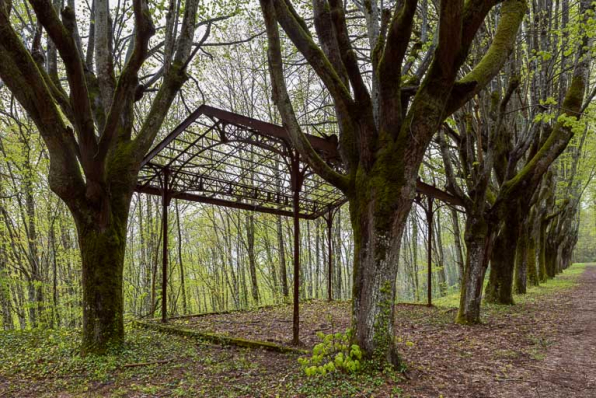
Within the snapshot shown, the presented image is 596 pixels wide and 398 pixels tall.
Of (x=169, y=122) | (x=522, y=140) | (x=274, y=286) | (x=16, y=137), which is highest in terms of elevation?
(x=169, y=122)

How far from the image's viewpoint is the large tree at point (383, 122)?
3.44 metres

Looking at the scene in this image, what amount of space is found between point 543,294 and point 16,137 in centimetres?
1593

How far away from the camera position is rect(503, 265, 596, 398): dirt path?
3.24m

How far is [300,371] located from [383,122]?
297 centimetres

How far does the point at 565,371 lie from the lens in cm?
382

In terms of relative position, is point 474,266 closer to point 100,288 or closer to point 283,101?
point 283,101

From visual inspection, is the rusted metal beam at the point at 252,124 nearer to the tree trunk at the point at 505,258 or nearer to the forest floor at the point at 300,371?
the forest floor at the point at 300,371

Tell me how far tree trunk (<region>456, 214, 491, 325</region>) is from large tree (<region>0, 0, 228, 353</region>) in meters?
5.48

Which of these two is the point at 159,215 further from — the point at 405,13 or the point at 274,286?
the point at 405,13

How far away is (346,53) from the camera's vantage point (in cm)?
369

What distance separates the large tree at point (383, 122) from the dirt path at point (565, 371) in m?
1.26

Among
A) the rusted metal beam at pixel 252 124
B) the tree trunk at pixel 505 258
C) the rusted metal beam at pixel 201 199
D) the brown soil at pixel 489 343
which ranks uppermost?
the rusted metal beam at pixel 252 124

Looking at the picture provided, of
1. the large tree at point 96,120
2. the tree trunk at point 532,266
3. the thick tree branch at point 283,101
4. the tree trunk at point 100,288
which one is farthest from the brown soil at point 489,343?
the tree trunk at point 532,266

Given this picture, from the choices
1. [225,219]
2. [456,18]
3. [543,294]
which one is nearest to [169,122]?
[225,219]
